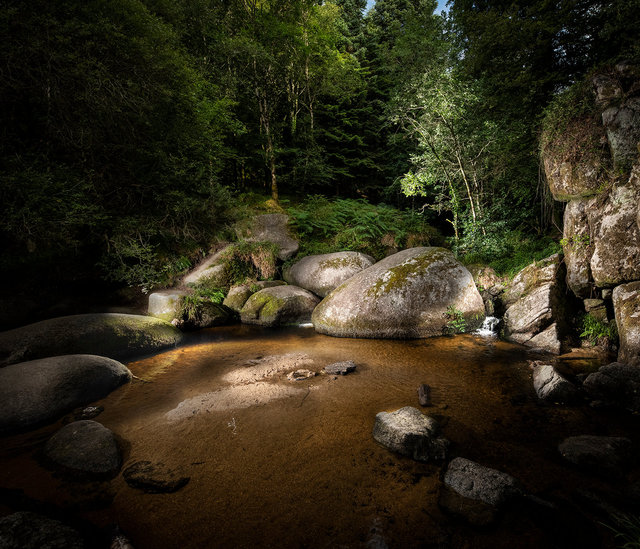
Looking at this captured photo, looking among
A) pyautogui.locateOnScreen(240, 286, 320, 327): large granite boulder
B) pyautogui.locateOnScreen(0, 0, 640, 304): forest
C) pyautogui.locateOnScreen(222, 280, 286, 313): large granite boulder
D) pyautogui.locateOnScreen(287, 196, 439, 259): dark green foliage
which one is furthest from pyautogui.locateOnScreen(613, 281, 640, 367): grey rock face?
pyautogui.locateOnScreen(222, 280, 286, 313): large granite boulder

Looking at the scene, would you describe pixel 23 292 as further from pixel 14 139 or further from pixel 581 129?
pixel 581 129

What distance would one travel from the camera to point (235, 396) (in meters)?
4.02

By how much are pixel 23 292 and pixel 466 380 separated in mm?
10105

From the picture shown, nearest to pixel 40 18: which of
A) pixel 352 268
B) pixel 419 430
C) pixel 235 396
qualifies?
pixel 235 396

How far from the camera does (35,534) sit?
1.72 metres

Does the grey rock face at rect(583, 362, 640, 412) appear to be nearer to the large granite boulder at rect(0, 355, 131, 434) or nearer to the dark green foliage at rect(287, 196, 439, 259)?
the large granite boulder at rect(0, 355, 131, 434)

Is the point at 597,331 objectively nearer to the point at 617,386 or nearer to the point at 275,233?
the point at 617,386

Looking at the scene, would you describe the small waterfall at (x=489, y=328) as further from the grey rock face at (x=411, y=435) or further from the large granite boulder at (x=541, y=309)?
the grey rock face at (x=411, y=435)

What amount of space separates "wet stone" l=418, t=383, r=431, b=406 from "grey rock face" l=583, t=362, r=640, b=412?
208 cm

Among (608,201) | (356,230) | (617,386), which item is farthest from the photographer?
(356,230)

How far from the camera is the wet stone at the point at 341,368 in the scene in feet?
15.4

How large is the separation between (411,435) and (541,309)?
5.14 meters

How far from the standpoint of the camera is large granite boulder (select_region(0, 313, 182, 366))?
494cm

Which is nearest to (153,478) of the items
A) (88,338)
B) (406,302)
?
(88,338)
